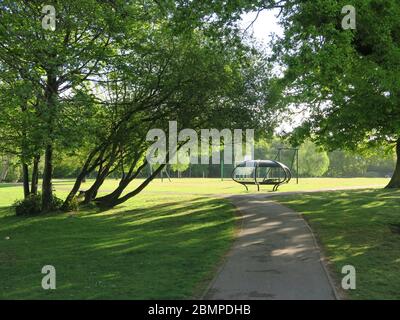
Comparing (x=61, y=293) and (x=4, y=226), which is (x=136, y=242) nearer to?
(x=61, y=293)

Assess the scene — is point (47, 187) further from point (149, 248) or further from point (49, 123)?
point (149, 248)

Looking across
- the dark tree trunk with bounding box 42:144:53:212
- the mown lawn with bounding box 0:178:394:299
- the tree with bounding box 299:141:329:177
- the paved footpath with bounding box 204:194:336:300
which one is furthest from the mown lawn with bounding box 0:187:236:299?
the tree with bounding box 299:141:329:177

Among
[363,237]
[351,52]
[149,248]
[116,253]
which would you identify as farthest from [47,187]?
[351,52]

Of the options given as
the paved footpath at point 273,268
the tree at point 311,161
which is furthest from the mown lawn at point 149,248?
the tree at point 311,161

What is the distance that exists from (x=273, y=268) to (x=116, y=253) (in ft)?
14.6

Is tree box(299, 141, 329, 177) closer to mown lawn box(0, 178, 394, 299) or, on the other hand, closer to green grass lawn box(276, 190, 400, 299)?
green grass lawn box(276, 190, 400, 299)

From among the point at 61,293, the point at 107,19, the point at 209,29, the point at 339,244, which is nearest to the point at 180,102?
the point at 107,19

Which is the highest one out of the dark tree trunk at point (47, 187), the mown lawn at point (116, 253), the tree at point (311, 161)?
the tree at point (311, 161)

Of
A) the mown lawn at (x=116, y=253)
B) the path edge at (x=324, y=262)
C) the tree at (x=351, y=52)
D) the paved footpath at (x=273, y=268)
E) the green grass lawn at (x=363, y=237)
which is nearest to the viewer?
the paved footpath at (x=273, y=268)

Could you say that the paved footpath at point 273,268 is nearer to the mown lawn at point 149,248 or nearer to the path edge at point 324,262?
the path edge at point 324,262

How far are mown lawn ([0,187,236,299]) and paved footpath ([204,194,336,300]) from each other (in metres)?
0.43

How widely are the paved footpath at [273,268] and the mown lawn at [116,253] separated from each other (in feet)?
1.40

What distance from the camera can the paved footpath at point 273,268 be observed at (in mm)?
7762

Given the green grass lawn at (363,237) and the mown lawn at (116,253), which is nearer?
the mown lawn at (116,253)
